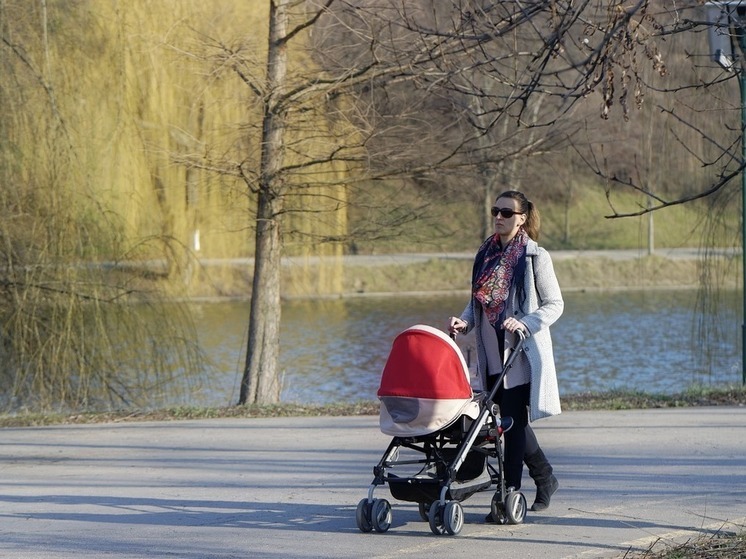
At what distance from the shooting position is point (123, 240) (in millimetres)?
13602

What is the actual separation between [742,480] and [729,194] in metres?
8.12

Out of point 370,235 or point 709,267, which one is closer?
point 370,235

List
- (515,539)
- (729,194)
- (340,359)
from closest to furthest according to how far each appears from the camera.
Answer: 1. (515,539)
2. (729,194)
3. (340,359)

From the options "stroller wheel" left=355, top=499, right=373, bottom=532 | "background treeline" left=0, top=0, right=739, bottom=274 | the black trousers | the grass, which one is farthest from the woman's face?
"background treeline" left=0, top=0, right=739, bottom=274

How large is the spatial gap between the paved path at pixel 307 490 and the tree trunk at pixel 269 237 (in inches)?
91.4

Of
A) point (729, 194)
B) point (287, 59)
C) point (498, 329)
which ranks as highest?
point (287, 59)

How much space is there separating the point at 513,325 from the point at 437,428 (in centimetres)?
70

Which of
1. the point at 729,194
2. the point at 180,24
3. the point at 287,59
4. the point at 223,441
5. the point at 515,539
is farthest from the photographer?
the point at 729,194

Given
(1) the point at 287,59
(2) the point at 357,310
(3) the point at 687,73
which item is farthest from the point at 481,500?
(2) the point at 357,310

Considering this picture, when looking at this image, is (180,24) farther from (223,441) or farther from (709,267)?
(709,267)

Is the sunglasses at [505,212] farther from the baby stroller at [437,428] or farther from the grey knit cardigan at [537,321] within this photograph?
the baby stroller at [437,428]

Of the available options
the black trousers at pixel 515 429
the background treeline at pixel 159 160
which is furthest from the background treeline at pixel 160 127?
the black trousers at pixel 515 429

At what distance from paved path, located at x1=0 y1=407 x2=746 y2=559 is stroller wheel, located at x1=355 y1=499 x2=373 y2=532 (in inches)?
2.5

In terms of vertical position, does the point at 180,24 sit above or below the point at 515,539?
above
